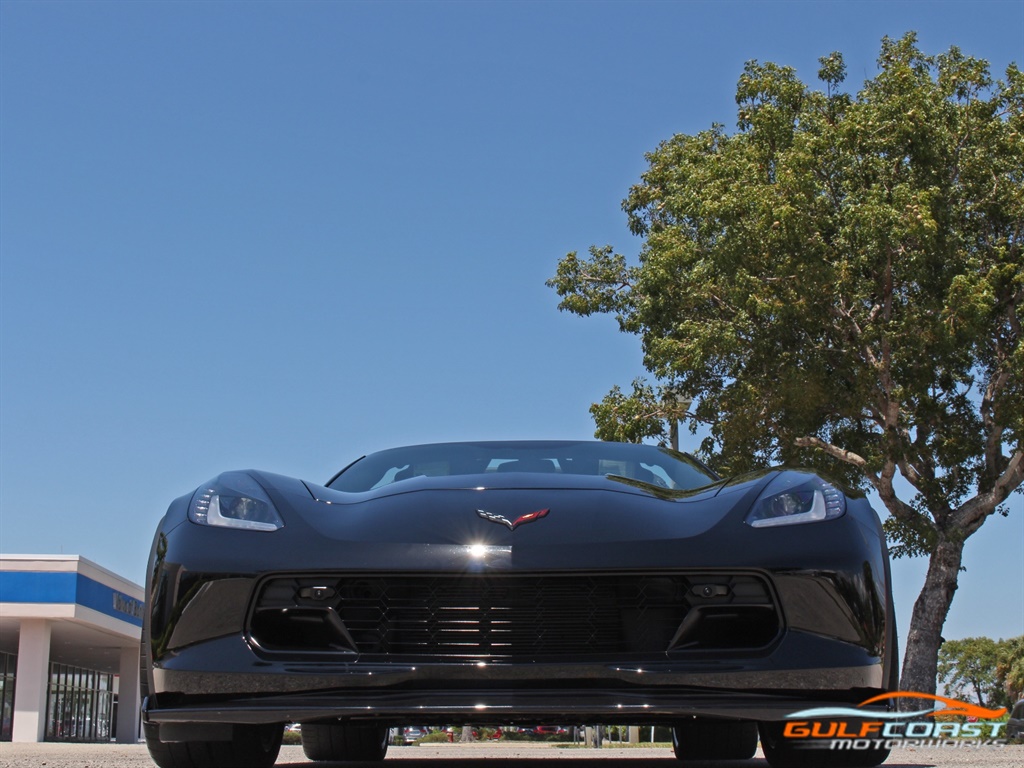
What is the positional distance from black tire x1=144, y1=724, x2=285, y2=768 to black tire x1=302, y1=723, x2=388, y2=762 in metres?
1.69

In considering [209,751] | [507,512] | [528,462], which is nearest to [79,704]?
[528,462]

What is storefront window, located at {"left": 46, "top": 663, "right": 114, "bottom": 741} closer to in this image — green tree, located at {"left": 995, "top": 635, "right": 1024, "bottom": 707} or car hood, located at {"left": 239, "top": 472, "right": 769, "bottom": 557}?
green tree, located at {"left": 995, "top": 635, "right": 1024, "bottom": 707}

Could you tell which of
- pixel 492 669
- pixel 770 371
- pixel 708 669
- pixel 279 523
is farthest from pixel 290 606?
pixel 770 371

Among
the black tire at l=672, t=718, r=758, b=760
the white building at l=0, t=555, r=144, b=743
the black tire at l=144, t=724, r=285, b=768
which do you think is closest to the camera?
the black tire at l=144, t=724, r=285, b=768

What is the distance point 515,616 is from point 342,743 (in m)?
2.64

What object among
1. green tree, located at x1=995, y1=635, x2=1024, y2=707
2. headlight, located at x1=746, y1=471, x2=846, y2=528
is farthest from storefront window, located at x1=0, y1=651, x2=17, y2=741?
headlight, located at x1=746, y1=471, x2=846, y2=528

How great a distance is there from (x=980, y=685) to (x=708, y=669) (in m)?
86.2

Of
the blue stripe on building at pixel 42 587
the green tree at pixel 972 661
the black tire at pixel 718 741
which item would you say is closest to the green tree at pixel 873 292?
the black tire at pixel 718 741

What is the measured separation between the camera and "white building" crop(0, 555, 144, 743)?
94.8ft

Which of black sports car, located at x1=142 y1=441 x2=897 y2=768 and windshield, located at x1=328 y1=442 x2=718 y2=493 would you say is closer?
black sports car, located at x1=142 y1=441 x2=897 y2=768

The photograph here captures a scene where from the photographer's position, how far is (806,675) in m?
2.95

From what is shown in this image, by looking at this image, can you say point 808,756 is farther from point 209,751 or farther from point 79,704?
point 79,704

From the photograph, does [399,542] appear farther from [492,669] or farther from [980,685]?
[980,685]

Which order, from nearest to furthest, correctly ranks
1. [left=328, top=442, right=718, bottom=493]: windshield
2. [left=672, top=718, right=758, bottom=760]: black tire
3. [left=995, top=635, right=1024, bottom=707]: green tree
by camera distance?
[left=328, top=442, right=718, bottom=493]: windshield, [left=672, top=718, right=758, bottom=760]: black tire, [left=995, top=635, right=1024, bottom=707]: green tree
